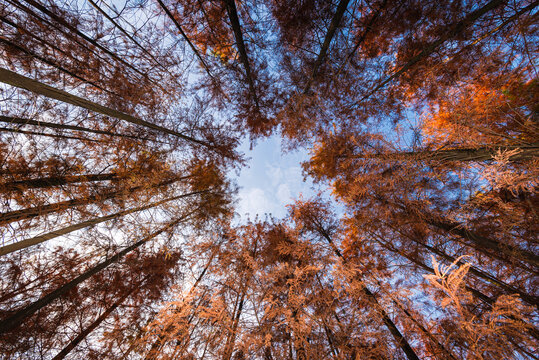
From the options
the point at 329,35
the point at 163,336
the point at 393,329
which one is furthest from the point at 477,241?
the point at 163,336

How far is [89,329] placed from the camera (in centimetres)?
536

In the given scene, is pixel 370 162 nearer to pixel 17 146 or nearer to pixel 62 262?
pixel 17 146

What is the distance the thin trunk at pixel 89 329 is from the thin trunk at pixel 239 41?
9906 mm

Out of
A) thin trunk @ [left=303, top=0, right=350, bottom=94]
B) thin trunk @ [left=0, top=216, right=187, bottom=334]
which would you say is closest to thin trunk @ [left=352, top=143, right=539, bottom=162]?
thin trunk @ [left=303, top=0, right=350, bottom=94]

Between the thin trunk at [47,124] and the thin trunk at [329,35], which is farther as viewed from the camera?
the thin trunk at [47,124]

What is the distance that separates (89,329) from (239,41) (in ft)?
34.8

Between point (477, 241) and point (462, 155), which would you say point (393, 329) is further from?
point (462, 155)

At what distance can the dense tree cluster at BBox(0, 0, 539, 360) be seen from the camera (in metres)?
3.83

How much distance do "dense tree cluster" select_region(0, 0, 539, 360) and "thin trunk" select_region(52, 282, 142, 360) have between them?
51mm

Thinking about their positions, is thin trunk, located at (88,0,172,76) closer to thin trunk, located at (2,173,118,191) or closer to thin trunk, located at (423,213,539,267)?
thin trunk, located at (2,173,118,191)

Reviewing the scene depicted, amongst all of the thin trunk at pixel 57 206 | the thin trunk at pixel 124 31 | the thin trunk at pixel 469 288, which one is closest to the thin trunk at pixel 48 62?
the thin trunk at pixel 124 31

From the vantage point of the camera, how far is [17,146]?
179 inches

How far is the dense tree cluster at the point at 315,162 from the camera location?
383 centimetres

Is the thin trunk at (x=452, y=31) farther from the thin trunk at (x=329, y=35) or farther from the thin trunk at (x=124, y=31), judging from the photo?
the thin trunk at (x=124, y=31)
